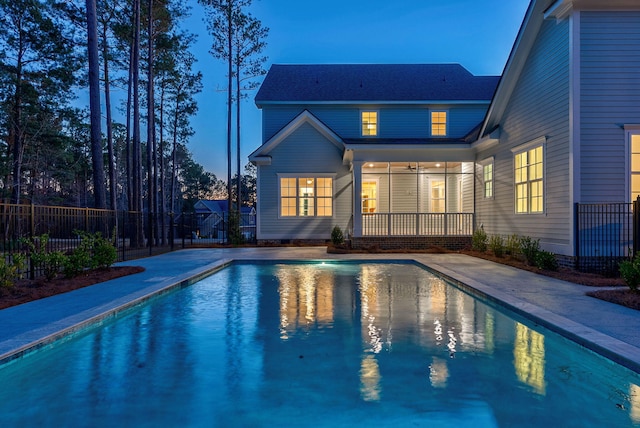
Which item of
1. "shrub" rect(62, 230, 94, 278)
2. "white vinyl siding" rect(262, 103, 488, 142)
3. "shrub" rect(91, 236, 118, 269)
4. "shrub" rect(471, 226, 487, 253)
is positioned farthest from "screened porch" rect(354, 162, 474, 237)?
"shrub" rect(62, 230, 94, 278)

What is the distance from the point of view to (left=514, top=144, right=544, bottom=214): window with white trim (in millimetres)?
11750

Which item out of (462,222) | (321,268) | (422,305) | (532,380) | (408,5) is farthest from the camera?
(408,5)

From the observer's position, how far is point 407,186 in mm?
20344

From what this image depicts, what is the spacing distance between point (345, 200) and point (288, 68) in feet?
32.7

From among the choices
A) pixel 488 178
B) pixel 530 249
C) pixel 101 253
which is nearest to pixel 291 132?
pixel 488 178

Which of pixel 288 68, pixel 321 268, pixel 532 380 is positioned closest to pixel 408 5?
pixel 288 68

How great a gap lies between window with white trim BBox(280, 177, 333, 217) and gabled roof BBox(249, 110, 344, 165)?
1370mm

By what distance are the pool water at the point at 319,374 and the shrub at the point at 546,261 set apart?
409cm

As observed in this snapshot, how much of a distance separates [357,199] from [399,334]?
10.6 m

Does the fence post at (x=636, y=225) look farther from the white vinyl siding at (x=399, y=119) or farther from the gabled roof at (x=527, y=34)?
the white vinyl siding at (x=399, y=119)

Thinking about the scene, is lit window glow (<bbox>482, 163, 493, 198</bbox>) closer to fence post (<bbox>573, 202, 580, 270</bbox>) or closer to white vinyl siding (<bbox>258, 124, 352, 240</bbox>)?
fence post (<bbox>573, 202, 580, 270</bbox>)

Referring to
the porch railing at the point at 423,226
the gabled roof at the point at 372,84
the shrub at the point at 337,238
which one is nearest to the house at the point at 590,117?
the porch railing at the point at 423,226

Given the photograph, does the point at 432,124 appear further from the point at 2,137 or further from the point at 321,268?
the point at 2,137

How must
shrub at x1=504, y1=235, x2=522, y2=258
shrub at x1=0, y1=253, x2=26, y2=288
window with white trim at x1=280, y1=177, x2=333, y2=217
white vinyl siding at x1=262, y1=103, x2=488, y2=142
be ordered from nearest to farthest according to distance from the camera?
shrub at x1=0, y1=253, x2=26, y2=288, shrub at x1=504, y1=235, x2=522, y2=258, window with white trim at x1=280, y1=177, x2=333, y2=217, white vinyl siding at x1=262, y1=103, x2=488, y2=142
